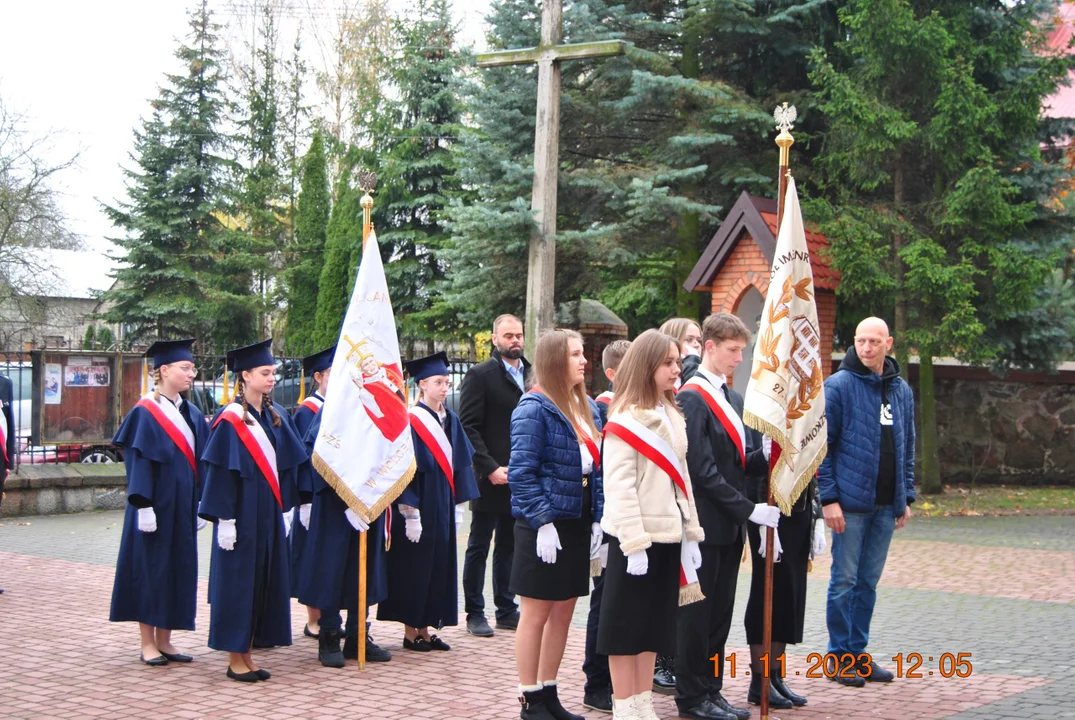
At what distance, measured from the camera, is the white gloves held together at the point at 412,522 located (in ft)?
24.7

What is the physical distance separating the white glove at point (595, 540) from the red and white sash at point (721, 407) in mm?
847

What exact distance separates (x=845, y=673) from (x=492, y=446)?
2.89m

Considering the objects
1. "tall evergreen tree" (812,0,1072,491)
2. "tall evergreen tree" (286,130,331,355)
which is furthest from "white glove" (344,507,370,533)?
"tall evergreen tree" (286,130,331,355)

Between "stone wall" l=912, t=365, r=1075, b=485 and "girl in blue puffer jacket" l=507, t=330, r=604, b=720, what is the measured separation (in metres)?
13.3

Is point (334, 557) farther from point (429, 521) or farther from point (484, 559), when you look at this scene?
point (484, 559)

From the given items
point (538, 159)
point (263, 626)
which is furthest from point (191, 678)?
point (538, 159)

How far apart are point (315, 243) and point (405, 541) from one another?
2705 cm

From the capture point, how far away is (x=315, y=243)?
1328 inches

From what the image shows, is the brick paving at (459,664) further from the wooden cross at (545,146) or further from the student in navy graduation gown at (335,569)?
the wooden cross at (545,146)

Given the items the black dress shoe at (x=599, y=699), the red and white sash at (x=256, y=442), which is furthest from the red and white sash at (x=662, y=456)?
the red and white sash at (x=256, y=442)

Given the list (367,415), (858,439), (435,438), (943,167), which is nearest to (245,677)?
(367,415)

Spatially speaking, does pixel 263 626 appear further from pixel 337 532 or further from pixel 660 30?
pixel 660 30

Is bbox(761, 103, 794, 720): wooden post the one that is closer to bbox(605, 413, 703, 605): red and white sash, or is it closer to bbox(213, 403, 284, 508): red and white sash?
bbox(605, 413, 703, 605): red and white sash

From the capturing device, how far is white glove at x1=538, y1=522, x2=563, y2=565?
5.61m
